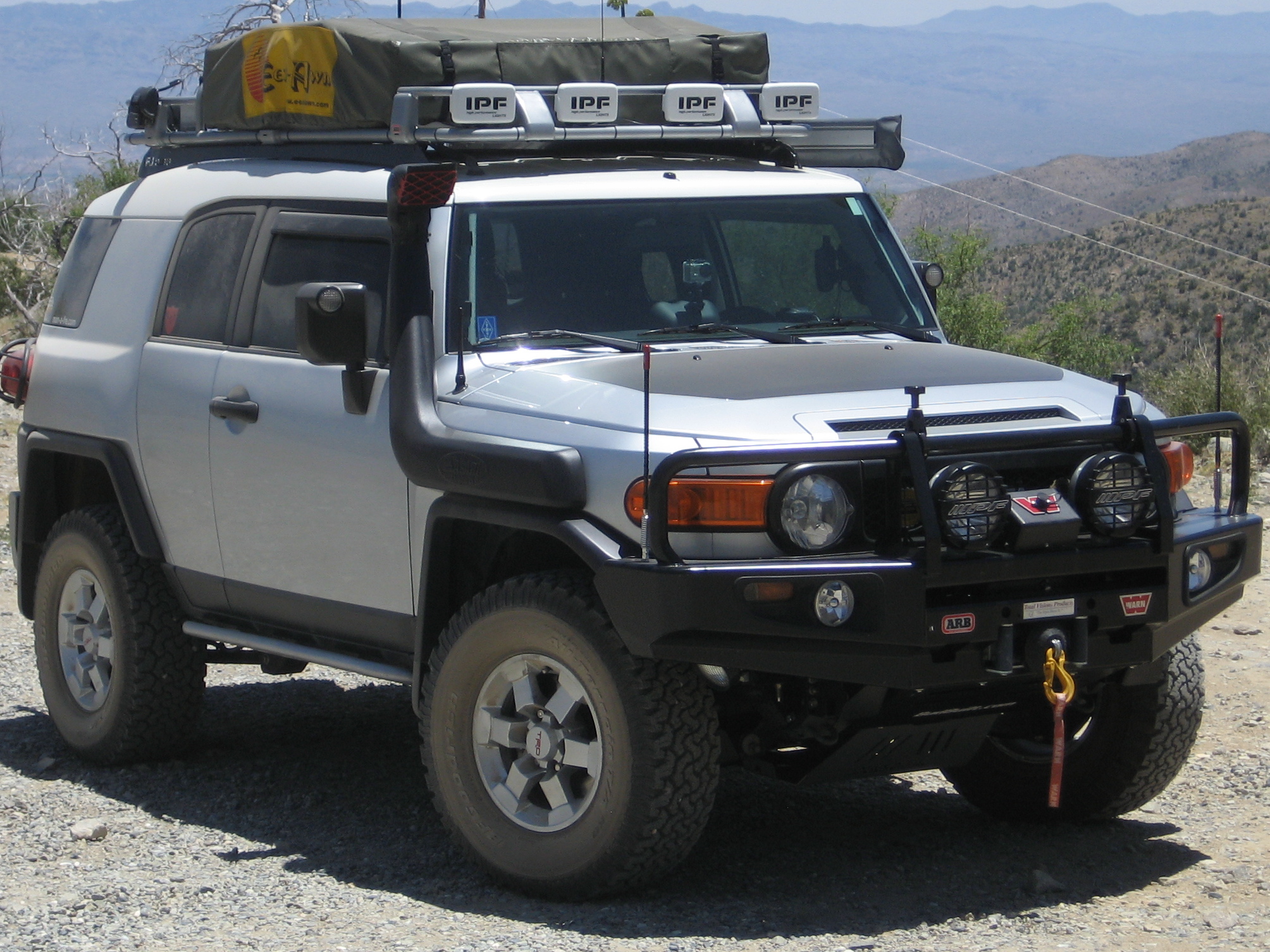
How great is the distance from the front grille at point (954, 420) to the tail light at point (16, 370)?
11.9ft

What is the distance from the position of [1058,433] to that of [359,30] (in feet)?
8.86

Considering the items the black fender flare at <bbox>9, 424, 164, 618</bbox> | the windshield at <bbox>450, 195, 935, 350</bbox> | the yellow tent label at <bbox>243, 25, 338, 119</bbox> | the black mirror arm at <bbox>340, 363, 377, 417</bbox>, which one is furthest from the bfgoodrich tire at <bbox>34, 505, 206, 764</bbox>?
the windshield at <bbox>450, 195, 935, 350</bbox>

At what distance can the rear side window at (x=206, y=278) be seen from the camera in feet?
19.2

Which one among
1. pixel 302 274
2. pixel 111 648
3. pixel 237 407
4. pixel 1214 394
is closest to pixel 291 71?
pixel 302 274

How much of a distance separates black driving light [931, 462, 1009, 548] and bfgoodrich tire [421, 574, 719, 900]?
74 cm

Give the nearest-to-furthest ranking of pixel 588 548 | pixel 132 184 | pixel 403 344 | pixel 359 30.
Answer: pixel 588 548, pixel 403 344, pixel 359 30, pixel 132 184

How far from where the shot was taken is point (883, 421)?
14.3 feet

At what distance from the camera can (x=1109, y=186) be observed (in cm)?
15975

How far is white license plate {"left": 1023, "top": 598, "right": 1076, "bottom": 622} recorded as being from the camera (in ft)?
13.9

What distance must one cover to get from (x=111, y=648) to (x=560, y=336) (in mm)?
2235

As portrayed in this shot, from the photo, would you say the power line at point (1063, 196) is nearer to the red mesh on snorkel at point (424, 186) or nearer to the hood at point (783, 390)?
the hood at point (783, 390)

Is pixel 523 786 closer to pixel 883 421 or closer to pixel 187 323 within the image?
pixel 883 421

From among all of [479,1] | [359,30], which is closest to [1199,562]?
[359,30]

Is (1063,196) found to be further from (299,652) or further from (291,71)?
(299,652)
